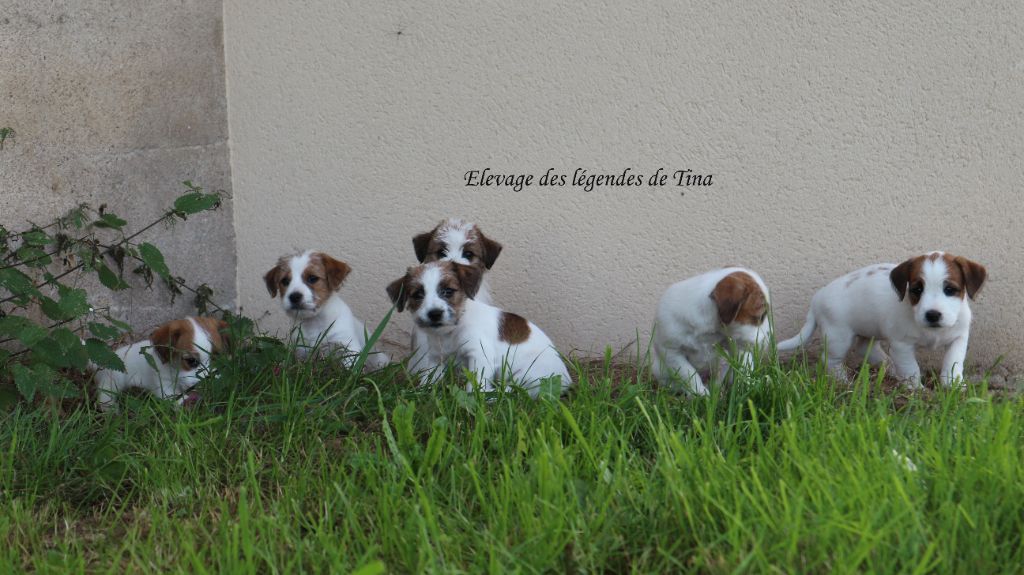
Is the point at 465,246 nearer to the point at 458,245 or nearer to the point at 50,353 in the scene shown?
the point at 458,245

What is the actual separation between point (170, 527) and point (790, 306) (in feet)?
11.8

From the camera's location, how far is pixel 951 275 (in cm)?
469

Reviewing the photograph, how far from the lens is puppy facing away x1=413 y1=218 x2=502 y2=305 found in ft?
17.9

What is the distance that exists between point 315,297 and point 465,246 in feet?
2.84

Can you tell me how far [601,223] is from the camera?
580cm

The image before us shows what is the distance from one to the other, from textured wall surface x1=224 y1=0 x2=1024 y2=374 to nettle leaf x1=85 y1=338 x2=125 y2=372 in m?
1.98

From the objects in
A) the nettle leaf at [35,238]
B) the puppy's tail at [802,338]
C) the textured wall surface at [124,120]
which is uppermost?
the textured wall surface at [124,120]

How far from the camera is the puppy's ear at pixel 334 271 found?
545cm

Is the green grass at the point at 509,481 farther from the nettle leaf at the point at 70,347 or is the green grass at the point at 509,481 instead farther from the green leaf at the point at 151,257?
the green leaf at the point at 151,257

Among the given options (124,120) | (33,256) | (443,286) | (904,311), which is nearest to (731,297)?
(904,311)

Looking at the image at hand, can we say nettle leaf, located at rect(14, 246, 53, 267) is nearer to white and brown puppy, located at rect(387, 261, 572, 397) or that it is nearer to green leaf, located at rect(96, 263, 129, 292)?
green leaf, located at rect(96, 263, 129, 292)

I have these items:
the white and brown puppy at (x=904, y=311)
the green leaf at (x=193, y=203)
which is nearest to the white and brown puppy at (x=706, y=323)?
the white and brown puppy at (x=904, y=311)

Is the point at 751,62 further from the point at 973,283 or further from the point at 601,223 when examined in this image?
the point at 973,283

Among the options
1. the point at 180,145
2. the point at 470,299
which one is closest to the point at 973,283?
the point at 470,299
